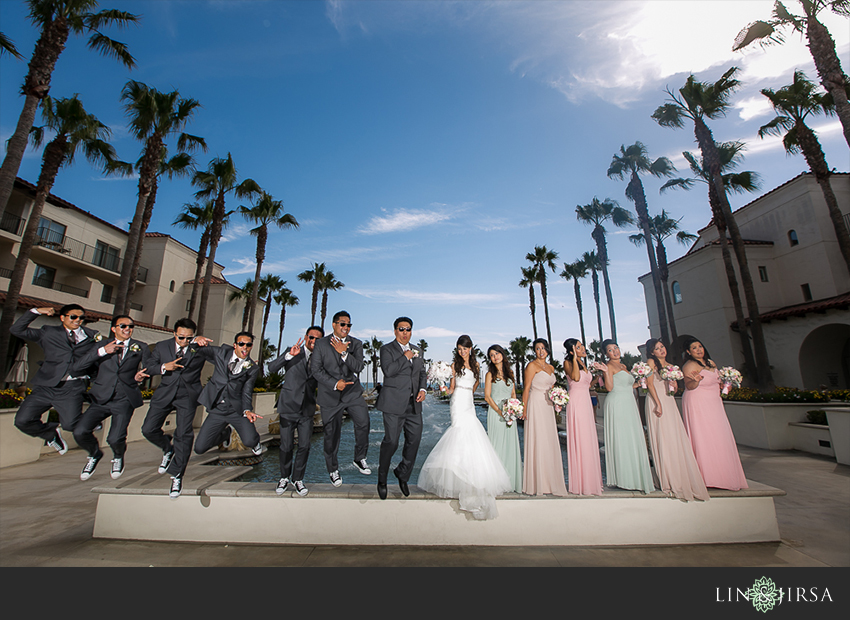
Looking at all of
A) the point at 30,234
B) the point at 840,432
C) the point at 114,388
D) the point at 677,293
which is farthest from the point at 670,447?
the point at 677,293

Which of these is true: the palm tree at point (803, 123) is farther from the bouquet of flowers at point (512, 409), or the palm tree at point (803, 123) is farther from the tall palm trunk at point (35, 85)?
the tall palm trunk at point (35, 85)

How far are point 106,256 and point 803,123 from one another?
4370 cm

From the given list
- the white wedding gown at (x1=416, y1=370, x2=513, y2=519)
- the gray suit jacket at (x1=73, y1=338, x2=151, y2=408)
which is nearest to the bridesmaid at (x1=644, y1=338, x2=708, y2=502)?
the white wedding gown at (x1=416, y1=370, x2=513, y2=519)

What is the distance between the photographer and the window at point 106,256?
86.2ft

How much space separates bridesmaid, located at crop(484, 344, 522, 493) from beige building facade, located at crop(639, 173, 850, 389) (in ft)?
71.8

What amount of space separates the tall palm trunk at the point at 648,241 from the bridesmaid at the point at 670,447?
23.5 meters

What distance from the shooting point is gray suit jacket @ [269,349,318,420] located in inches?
211

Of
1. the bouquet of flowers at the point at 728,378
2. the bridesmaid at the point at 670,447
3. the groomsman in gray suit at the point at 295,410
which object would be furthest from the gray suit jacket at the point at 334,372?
the bouquet of flowers at the point at 728,378

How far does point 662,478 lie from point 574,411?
5.59 feet

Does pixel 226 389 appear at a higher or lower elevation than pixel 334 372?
lower

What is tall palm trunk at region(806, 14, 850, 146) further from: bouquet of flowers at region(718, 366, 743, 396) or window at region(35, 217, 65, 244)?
window at region(35, 217, 65, 244)

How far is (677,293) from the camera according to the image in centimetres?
2923
